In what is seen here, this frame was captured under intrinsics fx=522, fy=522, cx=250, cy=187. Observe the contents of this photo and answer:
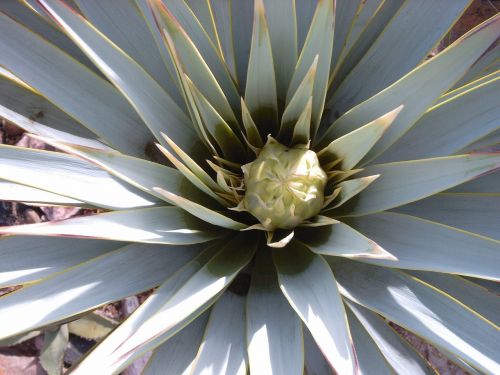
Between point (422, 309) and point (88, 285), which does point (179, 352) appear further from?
point (422, 309)

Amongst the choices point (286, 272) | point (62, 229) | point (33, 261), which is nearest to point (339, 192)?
point (286, 272)

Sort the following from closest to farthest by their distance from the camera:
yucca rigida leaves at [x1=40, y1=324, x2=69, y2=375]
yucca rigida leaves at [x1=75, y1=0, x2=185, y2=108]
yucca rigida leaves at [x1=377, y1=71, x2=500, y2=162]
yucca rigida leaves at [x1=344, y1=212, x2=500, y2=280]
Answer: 1. yucca rigida leaves at [x1=344, y1=212, x2=500, y2=280]
2. yucca rigida leaves at [x1=377, y1=71, x2=500, y2=162]
3. yucca rigida leaves at [x1=75, y1=0, x2=185, y2=108]
4. yucca rigida leaves at [x1=40, y1=324, x2=69, y2=375]

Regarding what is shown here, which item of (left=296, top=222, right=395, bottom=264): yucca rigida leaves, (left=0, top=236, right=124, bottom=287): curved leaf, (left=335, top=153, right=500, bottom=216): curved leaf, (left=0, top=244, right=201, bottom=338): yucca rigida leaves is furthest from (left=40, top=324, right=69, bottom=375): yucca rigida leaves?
(left=335, top=153, right=500, bottom=216): curved leaf

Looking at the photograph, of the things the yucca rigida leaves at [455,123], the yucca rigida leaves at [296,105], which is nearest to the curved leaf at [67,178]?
the yucca rigida leaves at [296,105]

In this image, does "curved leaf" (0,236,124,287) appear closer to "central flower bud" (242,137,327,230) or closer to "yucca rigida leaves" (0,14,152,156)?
"yucca rigida leaves" (0,14,152,156)

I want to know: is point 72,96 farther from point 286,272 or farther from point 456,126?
point 456,126

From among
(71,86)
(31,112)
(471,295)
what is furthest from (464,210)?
(31,112)

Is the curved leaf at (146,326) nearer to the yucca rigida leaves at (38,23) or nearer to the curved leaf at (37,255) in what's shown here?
the curved leaf at (37,255)
